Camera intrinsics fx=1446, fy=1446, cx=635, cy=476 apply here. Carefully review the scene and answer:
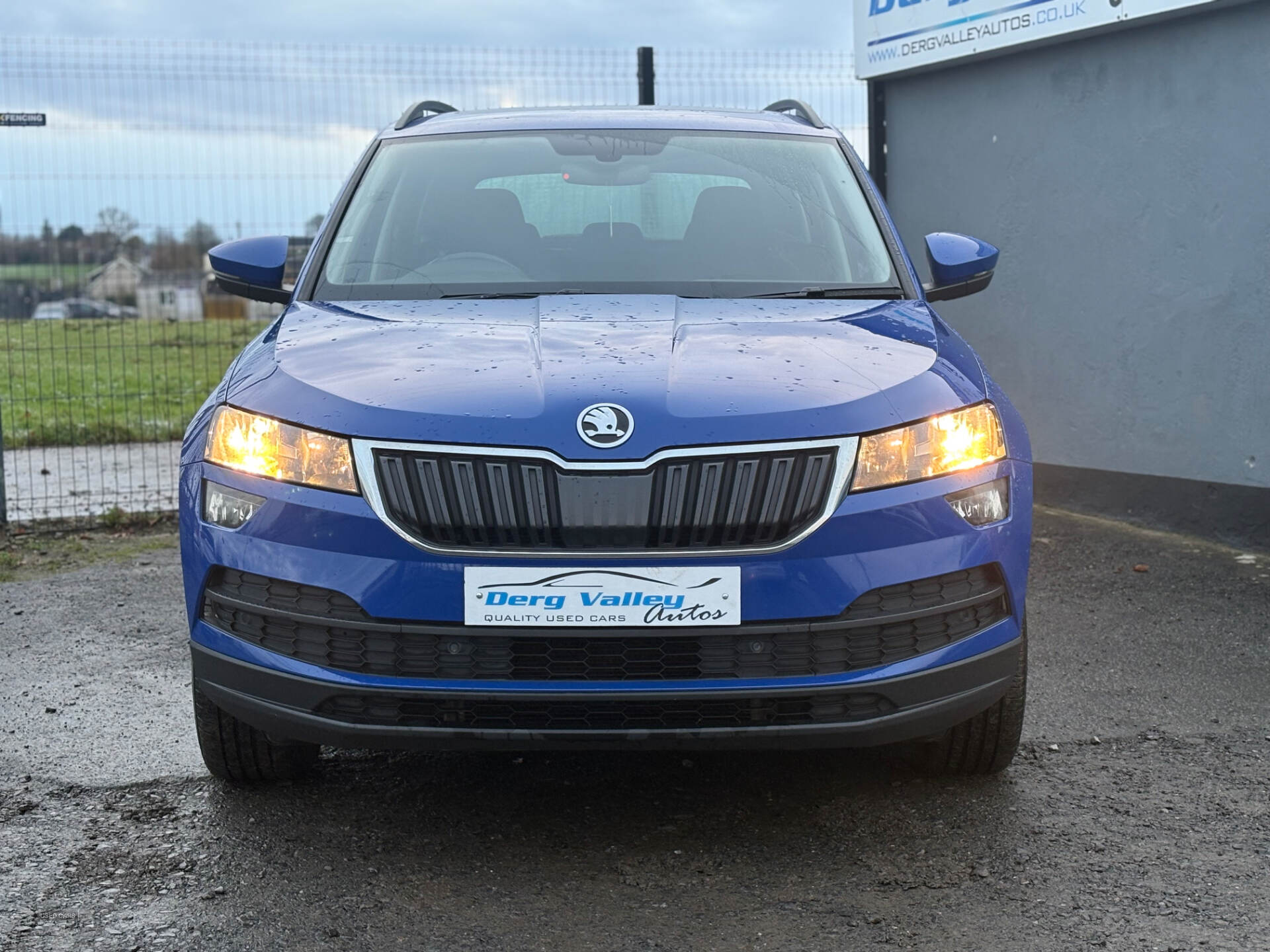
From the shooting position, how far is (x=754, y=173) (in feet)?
15.0

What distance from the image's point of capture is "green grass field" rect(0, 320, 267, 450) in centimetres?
835

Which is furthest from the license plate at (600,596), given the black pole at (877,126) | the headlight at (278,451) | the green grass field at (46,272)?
the black pole at (877,126)

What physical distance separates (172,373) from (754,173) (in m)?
6.12

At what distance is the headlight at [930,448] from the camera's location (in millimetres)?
3086

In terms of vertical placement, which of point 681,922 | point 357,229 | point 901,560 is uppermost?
point 357,229

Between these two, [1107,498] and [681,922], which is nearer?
[681,922]

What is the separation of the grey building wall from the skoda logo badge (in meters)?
4.86

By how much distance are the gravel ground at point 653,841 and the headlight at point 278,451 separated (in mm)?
877

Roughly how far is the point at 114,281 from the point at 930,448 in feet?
21.5

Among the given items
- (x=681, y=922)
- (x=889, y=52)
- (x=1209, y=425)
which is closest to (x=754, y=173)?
(x=681, y=922)

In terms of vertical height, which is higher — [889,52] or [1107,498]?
[889,52]

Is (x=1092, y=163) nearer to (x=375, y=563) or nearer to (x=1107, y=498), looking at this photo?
(x=1107, y=498)

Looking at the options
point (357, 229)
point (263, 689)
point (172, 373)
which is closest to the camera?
point (263, 689)

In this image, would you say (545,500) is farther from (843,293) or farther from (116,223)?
(116,223)
